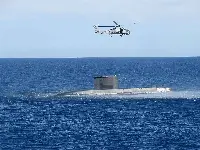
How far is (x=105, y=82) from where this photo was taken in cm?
15450

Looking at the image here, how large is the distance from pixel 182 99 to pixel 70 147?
6546cm

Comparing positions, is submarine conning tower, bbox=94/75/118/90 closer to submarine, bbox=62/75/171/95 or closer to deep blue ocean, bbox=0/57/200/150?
submarine, bbox=62/75/171/95

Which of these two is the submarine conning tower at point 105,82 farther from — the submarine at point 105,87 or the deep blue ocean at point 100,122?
the deep blue ocean at point 100,122

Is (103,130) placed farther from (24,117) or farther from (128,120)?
(24,117)

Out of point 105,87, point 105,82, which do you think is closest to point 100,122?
point 105,82

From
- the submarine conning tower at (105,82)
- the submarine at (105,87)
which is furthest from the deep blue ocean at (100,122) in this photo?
the submarine conning tower at (105,82)

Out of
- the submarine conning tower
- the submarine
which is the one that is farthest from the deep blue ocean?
the submarine conning tower

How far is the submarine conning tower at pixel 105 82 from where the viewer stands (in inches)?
6048

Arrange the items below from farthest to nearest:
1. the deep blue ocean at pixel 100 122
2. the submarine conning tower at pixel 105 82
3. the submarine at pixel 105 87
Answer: the submarine at pixel 105 87 → the submarine conning tower at pixel 105 82 → the deep blue ocean at pixel 100 122

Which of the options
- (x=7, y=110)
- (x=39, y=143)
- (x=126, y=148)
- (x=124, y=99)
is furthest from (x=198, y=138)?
(x=124, y=99)

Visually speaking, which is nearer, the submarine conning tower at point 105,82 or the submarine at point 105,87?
the submarine conning tower at point 105,82

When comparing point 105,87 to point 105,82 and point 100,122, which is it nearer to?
point 105,82

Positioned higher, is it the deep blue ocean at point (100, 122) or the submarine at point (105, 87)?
the submarine at point (105, 87)

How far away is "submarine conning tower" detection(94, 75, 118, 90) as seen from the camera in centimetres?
A: 15362
